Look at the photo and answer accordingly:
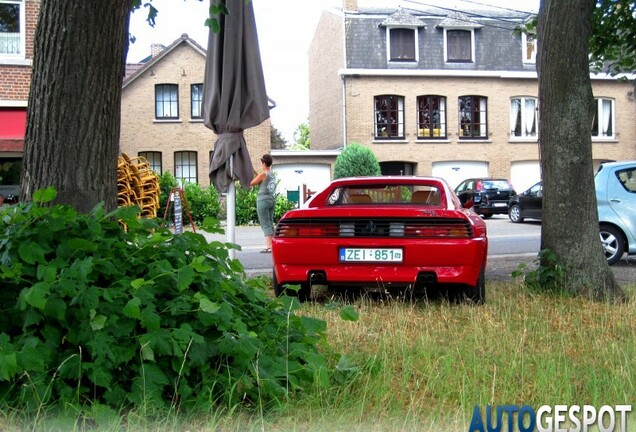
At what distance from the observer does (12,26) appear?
750 inches

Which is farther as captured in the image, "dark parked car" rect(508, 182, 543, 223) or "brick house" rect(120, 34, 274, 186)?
"brick house" rect(120, 34, 274, 186)

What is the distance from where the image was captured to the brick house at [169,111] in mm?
34812

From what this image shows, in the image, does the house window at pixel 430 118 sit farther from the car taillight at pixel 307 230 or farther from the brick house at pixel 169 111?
the car taillight at pixel 307 230

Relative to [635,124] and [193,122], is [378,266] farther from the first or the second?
[635,124]

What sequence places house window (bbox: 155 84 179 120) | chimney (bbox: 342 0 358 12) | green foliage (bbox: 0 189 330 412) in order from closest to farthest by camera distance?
green foliage (bbox: 0 189 330 412) → house window (bbox: 155 84 179 120) → chimney (bbox: 342 0 358 12)

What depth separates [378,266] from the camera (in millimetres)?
7195

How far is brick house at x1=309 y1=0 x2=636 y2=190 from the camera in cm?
3781

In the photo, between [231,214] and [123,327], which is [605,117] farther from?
[123,327]

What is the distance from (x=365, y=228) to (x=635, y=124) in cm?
3721

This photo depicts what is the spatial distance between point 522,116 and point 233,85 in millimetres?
33425

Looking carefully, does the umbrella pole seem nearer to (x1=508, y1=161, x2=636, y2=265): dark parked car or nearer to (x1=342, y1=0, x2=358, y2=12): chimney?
(x1=508, y1=161, x2=636, y2=265): dark parked car

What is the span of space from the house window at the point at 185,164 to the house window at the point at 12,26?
1659cm

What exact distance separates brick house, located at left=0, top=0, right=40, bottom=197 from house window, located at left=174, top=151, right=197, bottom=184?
16494mm

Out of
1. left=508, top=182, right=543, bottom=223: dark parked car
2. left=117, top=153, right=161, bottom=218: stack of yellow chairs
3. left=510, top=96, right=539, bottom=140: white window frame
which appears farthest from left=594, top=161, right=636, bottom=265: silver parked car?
left=510, top=96, right=539, bottom=140: white window frame
